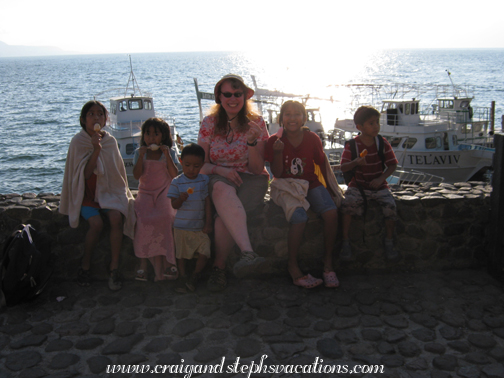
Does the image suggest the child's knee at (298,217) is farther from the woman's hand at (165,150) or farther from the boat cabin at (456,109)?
the boat cabin at (456,109)

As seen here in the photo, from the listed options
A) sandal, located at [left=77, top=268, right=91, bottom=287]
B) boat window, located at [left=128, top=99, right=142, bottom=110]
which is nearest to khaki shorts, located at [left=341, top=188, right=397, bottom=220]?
sandal, located at [left=77, top=268, right=91, bottom=287]

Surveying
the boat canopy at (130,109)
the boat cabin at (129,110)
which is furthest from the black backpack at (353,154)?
the boat canopy at (130,109)

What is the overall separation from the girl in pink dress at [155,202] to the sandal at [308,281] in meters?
1.15

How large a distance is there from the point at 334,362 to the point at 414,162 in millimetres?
17560

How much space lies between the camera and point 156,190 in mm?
4258

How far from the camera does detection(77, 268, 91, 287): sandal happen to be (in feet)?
13.5

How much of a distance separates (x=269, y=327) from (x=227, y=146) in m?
1.73

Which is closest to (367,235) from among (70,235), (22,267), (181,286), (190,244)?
(190,244)

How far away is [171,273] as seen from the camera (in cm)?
413

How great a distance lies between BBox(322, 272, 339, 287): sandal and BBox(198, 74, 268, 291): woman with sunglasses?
0.92 m

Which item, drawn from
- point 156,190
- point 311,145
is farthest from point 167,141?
point 311,145

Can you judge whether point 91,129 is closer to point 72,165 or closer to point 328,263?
point 72,165

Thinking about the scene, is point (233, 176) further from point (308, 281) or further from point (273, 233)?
point (308, 281)

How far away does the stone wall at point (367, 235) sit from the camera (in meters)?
4.24
